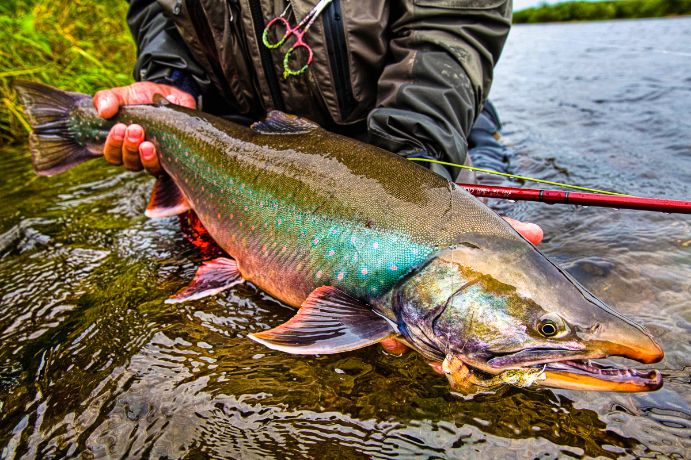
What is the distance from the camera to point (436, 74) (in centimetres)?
263

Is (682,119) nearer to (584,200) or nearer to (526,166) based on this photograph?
(526,166)

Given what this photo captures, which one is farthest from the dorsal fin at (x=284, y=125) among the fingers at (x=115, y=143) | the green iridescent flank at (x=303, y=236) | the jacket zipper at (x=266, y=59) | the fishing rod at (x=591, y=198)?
the fingers at (x=115, y=143)

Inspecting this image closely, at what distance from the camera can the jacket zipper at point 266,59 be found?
2.92 m

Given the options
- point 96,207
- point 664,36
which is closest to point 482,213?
point 96,207

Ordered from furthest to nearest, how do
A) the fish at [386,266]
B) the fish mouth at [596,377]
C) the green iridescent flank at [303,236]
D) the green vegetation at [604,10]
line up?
the green vegetation at [604,10] < the green iridescent flank at [303,236] < the fish at [386,266] < the fish mouth at [596,377]

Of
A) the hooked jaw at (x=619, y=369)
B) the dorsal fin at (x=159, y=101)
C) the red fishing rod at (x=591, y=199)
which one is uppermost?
the dorsal fin at (x=159, y=101)

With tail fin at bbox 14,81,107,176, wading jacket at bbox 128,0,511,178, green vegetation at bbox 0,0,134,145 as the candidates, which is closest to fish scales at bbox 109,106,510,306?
wading jacket at bbox 128,0,511,178

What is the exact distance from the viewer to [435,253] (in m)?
1.82

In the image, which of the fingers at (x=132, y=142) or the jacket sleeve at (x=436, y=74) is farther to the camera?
the fingers at (x=132, y=142)

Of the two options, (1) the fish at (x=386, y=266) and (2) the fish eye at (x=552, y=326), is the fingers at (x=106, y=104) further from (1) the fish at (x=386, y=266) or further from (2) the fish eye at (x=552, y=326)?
(2) the fish eye at (x=552, y=326)

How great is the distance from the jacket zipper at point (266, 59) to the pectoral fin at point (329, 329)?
1.70 meters

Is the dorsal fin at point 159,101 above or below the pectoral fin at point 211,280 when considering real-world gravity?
above

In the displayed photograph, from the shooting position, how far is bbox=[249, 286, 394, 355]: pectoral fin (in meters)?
1.79

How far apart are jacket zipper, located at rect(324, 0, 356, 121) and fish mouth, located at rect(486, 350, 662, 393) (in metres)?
1.92
